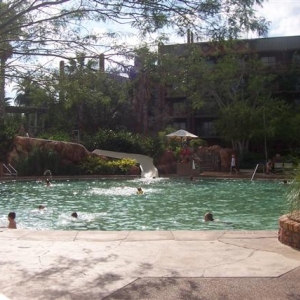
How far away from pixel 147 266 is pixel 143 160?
25.0 meters

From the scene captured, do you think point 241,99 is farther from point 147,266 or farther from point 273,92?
point 147,266

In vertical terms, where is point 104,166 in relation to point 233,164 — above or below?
above

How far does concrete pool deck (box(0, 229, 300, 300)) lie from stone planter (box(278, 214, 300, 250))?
4.5 inches

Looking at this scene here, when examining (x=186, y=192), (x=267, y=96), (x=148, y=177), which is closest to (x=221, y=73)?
(x=267, y=96)

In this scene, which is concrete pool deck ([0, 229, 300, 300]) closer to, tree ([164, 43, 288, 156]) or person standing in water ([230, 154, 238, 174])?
person standing in water ([230, 154, 238, 174])

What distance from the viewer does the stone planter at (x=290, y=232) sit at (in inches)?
233

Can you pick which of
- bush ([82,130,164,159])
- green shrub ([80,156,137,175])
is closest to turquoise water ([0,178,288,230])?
green shrub ([80,156,137,175])

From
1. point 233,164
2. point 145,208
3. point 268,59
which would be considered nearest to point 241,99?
point 233,164

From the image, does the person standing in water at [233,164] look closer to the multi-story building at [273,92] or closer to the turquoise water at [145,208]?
the turquoise water at [145,208]

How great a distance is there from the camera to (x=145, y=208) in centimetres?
1313

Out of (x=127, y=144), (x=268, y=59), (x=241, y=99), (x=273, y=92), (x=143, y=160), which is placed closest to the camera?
(x=143, y=160)

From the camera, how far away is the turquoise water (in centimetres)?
1039

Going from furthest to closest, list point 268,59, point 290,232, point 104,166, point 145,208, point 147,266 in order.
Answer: point 268,59, point 104,166, point 145,208, point 290,232, point 147,266

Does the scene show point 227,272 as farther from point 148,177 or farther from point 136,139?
point 136,139
